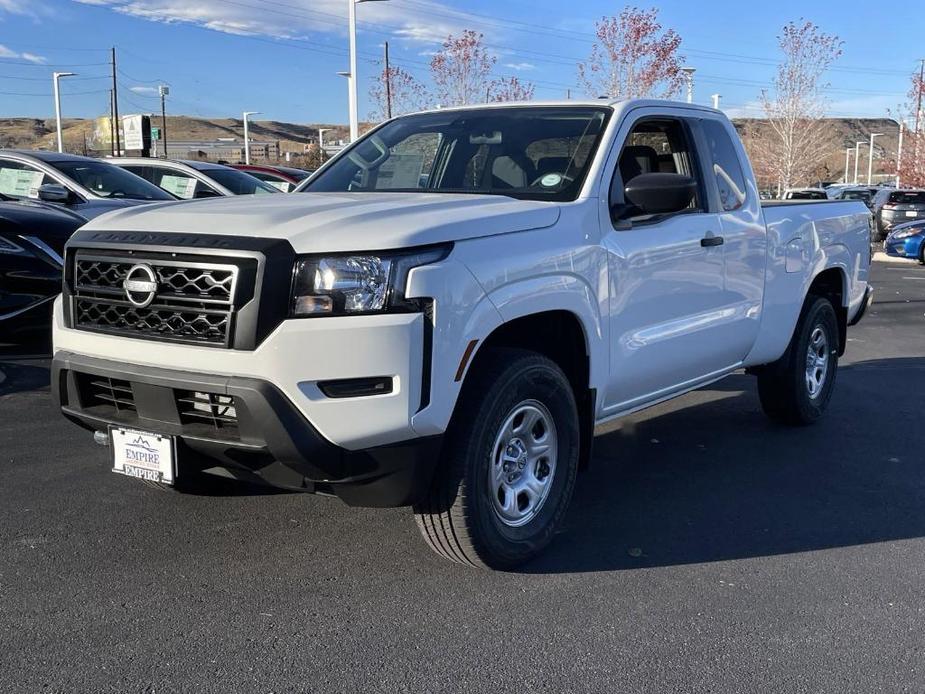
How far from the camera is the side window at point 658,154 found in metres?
4.73

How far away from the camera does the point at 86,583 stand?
369cm

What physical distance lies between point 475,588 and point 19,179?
8.40 m

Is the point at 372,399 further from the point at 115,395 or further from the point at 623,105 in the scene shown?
the point at 623,105

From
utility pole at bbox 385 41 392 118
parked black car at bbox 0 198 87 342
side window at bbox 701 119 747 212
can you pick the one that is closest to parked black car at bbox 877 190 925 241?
utility pole at bbox 385 41 392 118

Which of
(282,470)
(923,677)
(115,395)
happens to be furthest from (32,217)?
(923,677)

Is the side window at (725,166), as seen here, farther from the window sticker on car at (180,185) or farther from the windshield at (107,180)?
the window sticker on car at (180,185)

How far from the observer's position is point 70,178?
9.98 metres

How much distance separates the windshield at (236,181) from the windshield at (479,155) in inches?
290

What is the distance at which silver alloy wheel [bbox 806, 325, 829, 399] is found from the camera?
251 inches

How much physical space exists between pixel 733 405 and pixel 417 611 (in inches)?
168

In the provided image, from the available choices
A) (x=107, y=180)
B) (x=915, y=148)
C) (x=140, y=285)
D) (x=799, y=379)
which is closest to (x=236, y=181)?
(x=107, y=180)

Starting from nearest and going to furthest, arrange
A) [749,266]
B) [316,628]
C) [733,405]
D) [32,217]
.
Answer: [316,628]
[749,266]
[733,405]
[32,217]

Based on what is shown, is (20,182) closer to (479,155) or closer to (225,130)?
(479,155)

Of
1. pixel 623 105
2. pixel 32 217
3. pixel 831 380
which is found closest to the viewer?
pixel 623 105
